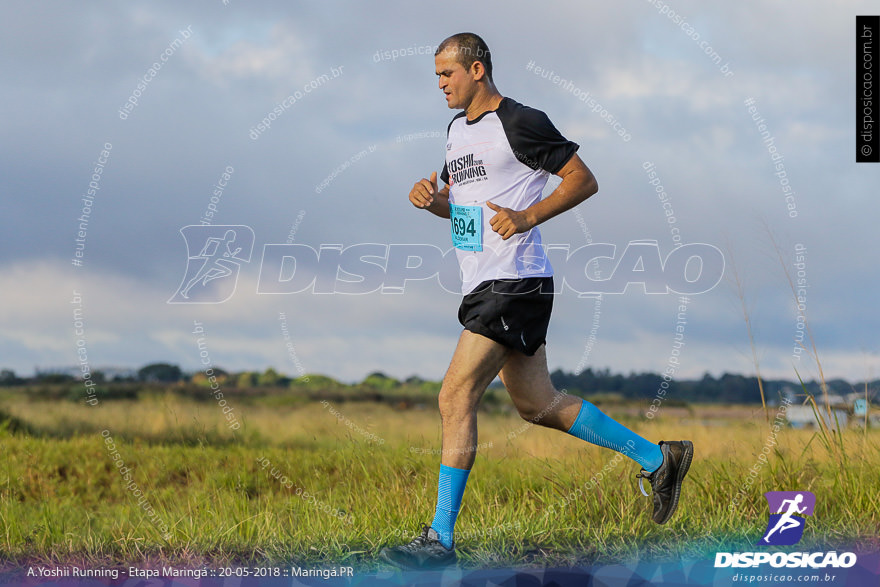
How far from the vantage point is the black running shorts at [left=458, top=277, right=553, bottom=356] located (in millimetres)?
4348

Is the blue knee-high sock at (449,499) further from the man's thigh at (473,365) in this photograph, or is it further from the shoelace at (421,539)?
the man's thigh at (473,365)

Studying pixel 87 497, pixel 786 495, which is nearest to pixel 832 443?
pixel 786 495

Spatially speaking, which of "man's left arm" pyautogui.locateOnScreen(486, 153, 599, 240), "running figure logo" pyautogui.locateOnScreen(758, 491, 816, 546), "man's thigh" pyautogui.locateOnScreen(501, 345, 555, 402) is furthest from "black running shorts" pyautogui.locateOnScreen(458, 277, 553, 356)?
"running figure logo" pyautogui.locateOnScreen(758, 491, 816, 546)

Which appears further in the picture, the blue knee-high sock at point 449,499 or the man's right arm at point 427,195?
the man's right arm at point 427,195

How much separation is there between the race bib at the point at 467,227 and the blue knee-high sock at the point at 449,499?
1.21 metres

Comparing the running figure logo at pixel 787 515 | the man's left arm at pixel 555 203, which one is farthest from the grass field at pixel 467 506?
the man's left arm at pixel 555 203

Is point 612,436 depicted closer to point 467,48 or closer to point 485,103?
point 485,103

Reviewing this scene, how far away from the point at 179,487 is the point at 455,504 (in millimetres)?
3630

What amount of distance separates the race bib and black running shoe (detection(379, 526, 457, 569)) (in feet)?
5.11

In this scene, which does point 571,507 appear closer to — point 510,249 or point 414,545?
point 414,545

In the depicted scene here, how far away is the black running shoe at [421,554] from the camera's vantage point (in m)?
4.30

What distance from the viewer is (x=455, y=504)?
441 cm

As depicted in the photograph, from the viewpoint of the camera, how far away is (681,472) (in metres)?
4.93

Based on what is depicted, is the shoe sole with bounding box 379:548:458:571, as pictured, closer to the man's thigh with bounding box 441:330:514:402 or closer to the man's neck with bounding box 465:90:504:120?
the man's thigh with bounding box 441:330:514:402
